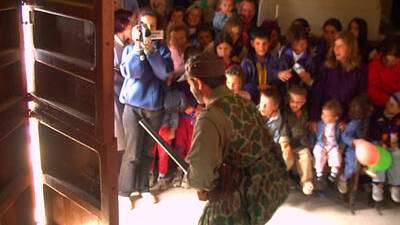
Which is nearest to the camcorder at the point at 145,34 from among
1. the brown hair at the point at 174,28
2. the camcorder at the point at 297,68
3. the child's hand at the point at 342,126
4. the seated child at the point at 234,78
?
the seated child at the point at 234,78

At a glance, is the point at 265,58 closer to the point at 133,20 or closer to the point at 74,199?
the point at 133,20

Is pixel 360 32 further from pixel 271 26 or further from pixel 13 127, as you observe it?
pixel 13 127

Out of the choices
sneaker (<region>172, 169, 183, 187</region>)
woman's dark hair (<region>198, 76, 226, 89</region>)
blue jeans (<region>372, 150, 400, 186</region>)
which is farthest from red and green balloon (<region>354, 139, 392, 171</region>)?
woman's dark hair (<region>198, 76, 226, 89</region>)

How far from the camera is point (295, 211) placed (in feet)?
14.2

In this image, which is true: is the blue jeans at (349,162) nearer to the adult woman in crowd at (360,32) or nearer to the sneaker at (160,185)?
the adult woman in crowd at (360,32)

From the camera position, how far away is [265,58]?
4.61 meters

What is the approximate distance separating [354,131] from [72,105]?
2412 mm

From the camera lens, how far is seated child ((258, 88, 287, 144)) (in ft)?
13.9

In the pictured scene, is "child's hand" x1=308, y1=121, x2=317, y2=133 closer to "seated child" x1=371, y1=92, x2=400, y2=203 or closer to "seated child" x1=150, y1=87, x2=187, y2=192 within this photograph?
"seated child" x1=371, y1=92, x2=400, y2=203

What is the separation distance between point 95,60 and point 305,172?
2.39 metres

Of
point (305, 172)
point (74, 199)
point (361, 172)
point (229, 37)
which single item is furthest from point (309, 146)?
point (74, 199)

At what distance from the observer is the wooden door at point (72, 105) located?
2.63 metres

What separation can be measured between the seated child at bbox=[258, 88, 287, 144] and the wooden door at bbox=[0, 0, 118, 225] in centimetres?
171

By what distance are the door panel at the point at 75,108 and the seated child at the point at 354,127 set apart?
7.27ft
